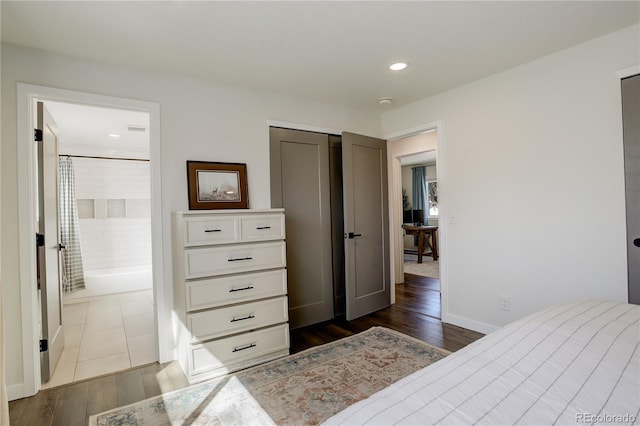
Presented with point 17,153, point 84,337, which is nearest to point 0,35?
point 17,153

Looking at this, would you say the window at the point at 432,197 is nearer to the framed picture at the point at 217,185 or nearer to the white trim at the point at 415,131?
the white trim at the point at 415,131

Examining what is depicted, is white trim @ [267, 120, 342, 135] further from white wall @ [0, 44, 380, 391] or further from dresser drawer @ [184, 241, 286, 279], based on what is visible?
dresser drawer @ [184, 241, 286, 279]

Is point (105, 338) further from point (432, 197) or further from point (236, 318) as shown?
point (432, 197)

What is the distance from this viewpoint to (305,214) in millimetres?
3404

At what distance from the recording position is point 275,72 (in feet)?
8.98

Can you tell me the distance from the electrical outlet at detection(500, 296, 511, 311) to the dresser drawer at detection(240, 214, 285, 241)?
2018 millimetres

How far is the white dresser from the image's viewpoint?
2314 mm

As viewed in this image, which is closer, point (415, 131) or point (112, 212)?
point (415, 131)

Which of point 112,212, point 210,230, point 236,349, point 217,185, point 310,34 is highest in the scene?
point 310,34

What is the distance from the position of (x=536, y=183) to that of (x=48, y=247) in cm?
385

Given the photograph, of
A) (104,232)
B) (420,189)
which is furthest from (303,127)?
(420,189)

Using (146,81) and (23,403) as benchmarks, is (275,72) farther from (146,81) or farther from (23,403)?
(23,403)

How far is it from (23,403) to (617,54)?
4.56 metres
